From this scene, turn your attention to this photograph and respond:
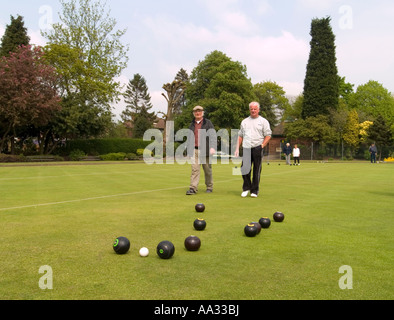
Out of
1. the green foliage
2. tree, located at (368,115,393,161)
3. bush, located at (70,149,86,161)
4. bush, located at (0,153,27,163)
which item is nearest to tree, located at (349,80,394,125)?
the green foliage

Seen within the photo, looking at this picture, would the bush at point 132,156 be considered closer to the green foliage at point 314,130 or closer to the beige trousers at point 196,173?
the green foliage at point 314,130

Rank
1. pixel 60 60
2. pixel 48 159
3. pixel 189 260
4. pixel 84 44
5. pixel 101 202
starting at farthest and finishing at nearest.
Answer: pixel 84 44 < pixel 60 60 < pixel 48 159 < pixel 101 202 < pixel 189 260

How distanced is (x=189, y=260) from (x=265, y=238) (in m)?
1.38

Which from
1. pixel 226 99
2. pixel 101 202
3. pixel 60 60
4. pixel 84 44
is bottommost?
pixel 101 202

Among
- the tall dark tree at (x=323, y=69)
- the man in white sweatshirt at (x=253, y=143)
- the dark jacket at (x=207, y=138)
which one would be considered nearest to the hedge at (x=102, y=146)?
the tall dark tree at (x=323, y=69)

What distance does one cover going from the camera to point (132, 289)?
2844mm

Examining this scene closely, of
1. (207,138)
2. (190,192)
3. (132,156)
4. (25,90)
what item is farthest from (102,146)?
(190,192)

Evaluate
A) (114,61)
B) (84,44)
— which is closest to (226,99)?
(114,61)

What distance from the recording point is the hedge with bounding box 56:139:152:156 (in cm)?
4359

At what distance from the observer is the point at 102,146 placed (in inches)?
1745

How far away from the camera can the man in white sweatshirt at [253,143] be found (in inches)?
360

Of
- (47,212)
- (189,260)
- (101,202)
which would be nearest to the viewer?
(189,260)

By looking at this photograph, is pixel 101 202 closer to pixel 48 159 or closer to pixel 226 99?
pixel 48 159

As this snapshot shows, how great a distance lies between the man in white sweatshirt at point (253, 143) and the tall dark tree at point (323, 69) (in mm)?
51688
